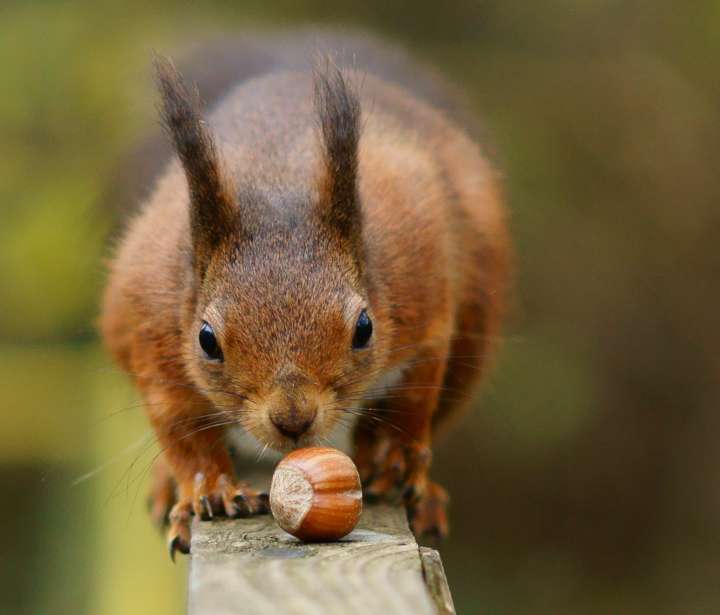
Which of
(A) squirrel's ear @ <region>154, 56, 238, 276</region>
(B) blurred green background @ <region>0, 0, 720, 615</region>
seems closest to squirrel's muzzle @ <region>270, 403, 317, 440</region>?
(A) squirrel's ear @ <region>154, 56, 238, 276</region>

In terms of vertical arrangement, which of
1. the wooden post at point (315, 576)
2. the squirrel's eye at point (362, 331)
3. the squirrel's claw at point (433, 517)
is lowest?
the squirrel's claw at point (433, 517)

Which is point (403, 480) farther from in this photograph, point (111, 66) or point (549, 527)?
point (549, 527)

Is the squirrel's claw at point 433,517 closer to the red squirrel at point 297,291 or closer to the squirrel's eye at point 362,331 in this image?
the red squirrel at point 297,291

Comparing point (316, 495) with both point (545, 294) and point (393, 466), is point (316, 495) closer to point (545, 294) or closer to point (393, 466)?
point (393, 466)

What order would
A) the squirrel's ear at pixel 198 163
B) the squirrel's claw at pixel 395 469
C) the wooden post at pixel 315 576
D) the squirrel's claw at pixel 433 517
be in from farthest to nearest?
the squirrel's claw at pixel 433 517 < the squirrel's claw at pixel 395 469 < the squirrel's ear at pixel 198 163 < the wooden post at pixel 315 576

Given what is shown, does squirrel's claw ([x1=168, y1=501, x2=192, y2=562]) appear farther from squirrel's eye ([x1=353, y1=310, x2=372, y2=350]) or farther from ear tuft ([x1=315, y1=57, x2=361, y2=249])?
ear tuft ([x1=315, y1=57, x2=361, y2=249])

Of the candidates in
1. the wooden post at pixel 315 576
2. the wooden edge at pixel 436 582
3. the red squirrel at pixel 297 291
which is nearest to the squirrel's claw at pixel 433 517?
the red squirrel at pixel 297 291

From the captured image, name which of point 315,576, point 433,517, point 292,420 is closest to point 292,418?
point 292,420
